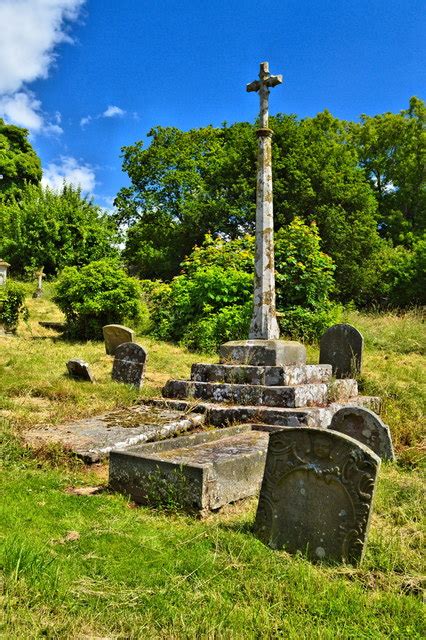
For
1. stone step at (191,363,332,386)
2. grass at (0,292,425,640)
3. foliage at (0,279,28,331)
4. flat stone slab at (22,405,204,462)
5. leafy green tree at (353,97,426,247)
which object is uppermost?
leafy green tree at (353,97,426,247)

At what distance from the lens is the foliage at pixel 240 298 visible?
1420cm

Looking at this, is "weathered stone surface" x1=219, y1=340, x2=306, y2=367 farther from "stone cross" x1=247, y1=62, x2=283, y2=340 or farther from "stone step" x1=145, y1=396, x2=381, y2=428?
"stone step" x1=145, y1=396, x2=381, y2=428

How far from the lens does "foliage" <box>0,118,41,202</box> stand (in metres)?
37.0

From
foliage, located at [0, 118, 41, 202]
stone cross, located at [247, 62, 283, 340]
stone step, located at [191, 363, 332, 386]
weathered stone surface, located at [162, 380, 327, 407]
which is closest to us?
weathered stone surface, located at [162, 380, 327, 407]

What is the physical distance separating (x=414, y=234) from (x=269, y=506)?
96.0 feet

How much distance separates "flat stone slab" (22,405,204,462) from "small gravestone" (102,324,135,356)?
523 cm

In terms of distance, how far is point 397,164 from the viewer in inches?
1268

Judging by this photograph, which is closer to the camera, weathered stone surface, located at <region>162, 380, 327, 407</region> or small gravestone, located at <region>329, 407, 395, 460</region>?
small gravestone, located at <region>329, 407, 395, 460</region>

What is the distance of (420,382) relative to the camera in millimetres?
9539

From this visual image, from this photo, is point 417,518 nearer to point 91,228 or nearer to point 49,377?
point 49,377

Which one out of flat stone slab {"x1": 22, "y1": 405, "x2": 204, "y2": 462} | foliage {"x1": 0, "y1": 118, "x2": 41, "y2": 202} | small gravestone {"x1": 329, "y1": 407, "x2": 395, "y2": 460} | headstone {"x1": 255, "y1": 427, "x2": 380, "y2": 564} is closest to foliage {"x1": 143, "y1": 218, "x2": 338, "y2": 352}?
flat stone slab {"x1": 22, "y1": 405, "x2": 204, "y2": 462}

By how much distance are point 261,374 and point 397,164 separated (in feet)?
93.3

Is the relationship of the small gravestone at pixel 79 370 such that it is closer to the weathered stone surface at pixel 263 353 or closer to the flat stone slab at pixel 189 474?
the weathered stone surface at pixel 263 353

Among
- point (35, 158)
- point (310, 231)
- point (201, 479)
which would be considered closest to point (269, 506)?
point (201, 479)
